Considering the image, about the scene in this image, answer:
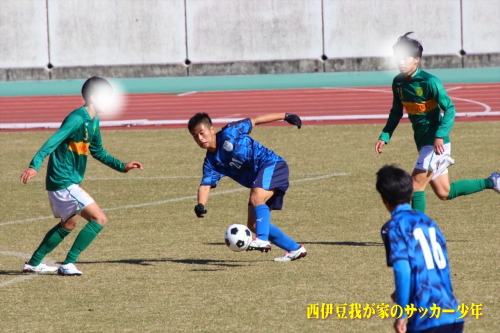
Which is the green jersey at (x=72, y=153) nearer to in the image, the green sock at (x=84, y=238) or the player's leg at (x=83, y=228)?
the player's leg at (x=83, y=228)

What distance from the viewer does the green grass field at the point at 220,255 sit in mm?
6758

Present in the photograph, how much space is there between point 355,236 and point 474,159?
5878 mm

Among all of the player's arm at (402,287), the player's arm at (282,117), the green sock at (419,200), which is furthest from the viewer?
the green sock at (419,200)

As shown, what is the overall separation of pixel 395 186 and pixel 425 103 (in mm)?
4757

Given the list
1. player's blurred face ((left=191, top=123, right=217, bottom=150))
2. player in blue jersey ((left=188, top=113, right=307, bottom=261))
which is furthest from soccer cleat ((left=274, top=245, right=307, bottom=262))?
player's blurred face ((left=191, top=123, right=217, bottom=150))

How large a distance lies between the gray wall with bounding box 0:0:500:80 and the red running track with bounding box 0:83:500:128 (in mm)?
7137

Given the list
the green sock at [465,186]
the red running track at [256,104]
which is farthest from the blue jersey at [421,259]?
the red running track at [256,104]

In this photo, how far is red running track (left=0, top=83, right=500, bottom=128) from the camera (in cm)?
2378

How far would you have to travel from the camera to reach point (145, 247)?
9547mm

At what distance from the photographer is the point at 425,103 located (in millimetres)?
9141

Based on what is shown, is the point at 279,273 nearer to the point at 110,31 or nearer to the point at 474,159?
the point at 474,159

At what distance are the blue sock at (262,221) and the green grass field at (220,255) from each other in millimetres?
341

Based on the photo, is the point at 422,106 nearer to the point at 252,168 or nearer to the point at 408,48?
the point at 408,48

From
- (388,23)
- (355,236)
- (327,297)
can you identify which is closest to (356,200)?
(355,236)
